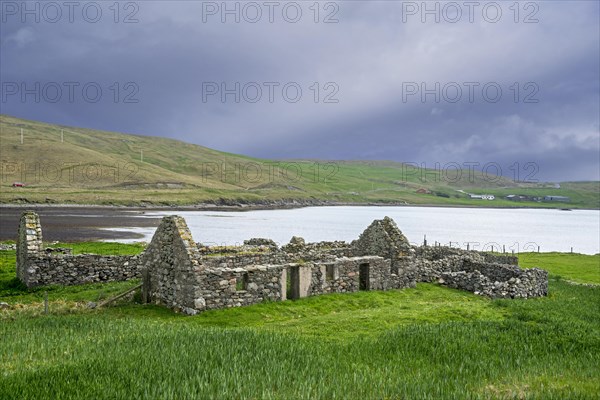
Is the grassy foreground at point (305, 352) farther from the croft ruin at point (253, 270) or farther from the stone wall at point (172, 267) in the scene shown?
the croft ruin at point (253, 270)

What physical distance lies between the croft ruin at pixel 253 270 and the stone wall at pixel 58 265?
0.16 ft

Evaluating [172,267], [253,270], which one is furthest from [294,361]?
[172,267]

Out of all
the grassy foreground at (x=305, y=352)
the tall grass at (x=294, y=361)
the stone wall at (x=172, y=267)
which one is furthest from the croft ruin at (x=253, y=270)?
the tall grass at (x=294, y=361)

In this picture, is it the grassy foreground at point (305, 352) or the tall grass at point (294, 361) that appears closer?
the tall grass at point (294, 361)

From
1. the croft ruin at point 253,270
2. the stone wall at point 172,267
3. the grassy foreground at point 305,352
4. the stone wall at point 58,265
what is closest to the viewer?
the grassy foreground at point 305,352

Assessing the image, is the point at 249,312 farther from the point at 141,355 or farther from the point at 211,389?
the point at 211,389

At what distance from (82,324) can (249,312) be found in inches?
253

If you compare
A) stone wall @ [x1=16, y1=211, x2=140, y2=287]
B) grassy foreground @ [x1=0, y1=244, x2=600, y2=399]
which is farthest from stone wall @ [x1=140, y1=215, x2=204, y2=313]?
stone wall @ [x1=16, y1=211, x2=140, y2=287]

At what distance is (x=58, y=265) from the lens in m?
26.2

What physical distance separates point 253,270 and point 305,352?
29.6 ft

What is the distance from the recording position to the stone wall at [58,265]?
84.2 feet

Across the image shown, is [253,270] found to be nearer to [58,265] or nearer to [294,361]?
[294,361]

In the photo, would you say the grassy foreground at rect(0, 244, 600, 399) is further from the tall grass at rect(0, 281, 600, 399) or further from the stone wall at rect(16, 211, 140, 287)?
the stone wall at rect(16, 211, 140, 287)

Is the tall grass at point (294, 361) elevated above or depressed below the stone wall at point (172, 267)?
below
